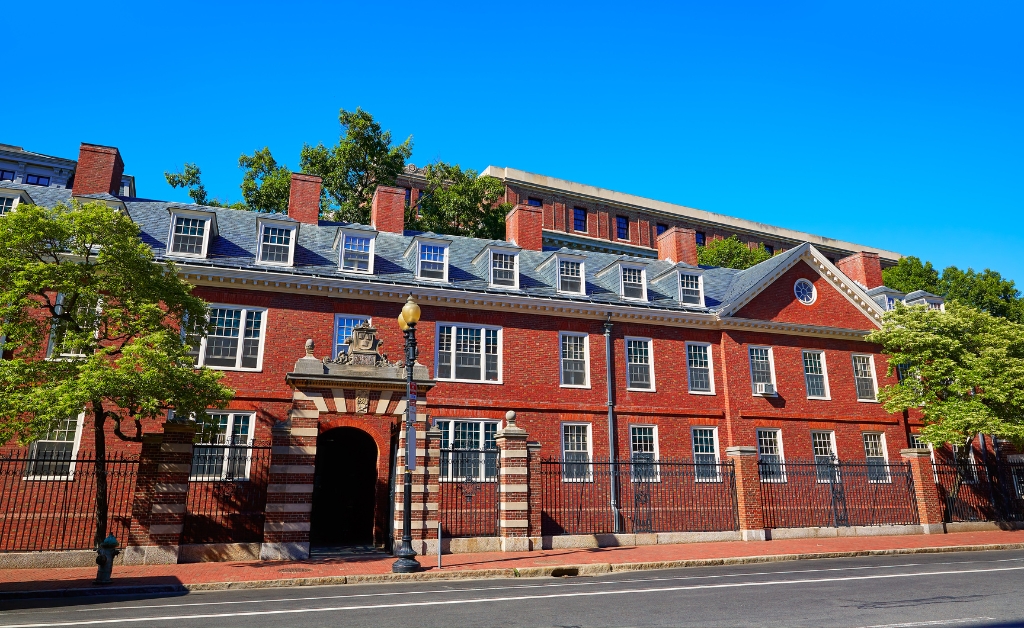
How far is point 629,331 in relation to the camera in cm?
2620

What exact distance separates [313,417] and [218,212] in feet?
40.4

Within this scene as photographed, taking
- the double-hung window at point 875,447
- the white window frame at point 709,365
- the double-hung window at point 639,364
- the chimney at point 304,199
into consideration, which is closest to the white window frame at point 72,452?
the chimney at point 304,199

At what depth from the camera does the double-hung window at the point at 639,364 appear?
25.8m

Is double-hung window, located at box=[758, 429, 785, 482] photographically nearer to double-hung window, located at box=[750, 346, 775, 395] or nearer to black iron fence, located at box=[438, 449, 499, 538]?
double-hung window, located at box=[750, 346, 775, 395]

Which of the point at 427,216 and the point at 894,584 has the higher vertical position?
the point at 427,216

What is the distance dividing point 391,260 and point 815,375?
18224mm

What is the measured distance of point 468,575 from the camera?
1411 cm

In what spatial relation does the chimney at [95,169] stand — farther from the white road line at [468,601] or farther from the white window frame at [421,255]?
the white road line at [468,601]

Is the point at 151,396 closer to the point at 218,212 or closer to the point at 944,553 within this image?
the point at 218,212

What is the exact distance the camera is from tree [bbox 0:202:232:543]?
556 inches

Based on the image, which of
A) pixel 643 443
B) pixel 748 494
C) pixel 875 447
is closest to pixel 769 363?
pixel 875 447

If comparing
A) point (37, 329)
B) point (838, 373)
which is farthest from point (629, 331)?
point (37, 329)

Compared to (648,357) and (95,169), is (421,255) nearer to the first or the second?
(648,357)

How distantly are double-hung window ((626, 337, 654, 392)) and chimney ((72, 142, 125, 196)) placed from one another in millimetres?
20388
